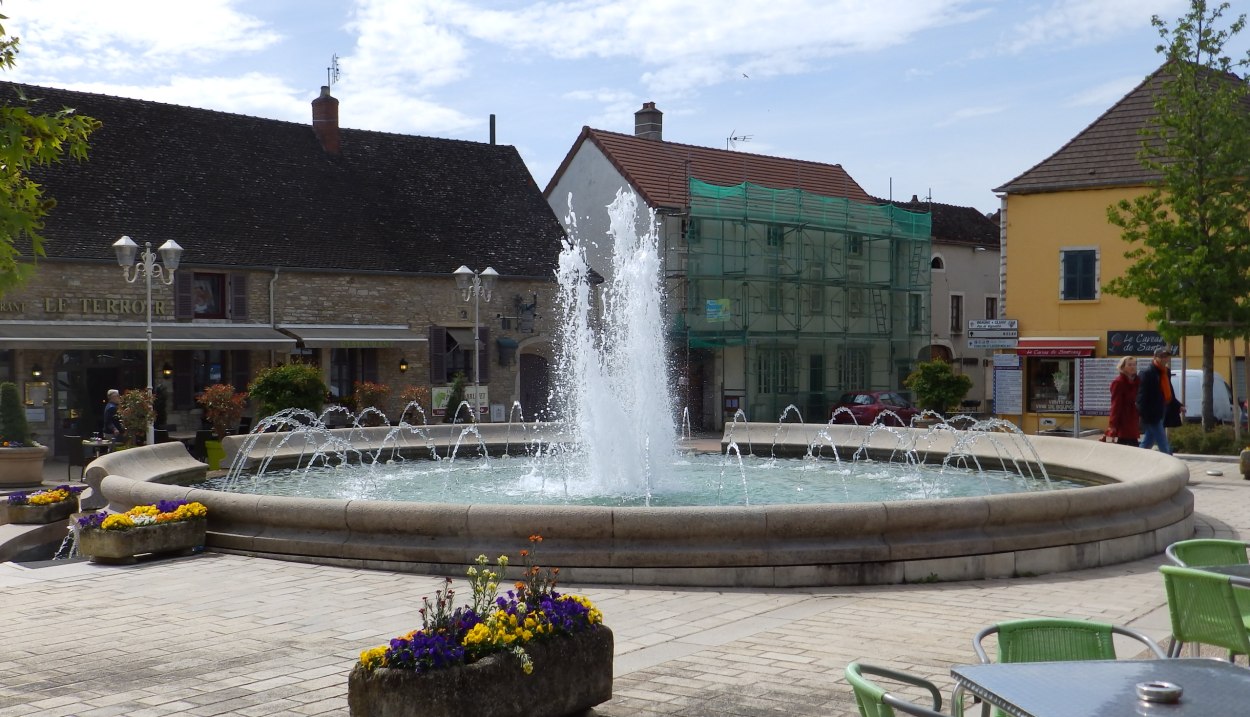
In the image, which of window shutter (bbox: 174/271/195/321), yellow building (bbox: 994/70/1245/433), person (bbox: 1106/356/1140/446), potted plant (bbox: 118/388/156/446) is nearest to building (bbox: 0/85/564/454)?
window shutter (bbox: 174/271/195/321)

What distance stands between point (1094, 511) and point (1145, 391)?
6.12 metres

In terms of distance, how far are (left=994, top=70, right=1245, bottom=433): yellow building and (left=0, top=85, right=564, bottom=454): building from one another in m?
13.4

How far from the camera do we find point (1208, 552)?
5.91 m

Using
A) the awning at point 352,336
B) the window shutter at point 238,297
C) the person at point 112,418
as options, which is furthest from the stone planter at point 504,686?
the window shutter at point 238,297

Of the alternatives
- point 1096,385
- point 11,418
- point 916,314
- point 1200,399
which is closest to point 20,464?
point 11,418

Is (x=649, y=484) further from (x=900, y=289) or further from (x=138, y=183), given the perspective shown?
(x=900, y=289)

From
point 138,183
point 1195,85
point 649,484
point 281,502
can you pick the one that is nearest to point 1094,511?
point 649,484

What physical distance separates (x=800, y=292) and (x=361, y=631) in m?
32.8

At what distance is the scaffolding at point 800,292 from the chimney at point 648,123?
5.91 m

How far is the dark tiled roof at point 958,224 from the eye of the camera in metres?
46.8

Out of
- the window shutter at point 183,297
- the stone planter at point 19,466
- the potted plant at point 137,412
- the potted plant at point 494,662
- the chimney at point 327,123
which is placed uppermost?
the chimney at point 327,123

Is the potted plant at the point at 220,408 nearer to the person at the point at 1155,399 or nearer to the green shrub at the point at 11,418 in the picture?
the green shrub at the point at 11,418

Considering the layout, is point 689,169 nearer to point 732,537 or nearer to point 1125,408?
point 1125,408

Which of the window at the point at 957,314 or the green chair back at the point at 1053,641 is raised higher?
the window at the point at 957,314
